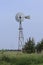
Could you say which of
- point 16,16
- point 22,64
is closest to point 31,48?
point 16,16

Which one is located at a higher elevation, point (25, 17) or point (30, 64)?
point (25, 17)

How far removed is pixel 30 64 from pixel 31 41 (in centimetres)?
3398

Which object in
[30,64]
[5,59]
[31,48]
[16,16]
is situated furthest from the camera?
[31,48]

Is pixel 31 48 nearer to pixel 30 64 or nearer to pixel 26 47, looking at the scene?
pixel 26 47

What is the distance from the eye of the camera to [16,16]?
41938 mm

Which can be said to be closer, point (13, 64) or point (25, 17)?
point (13, 64)

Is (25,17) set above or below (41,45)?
above

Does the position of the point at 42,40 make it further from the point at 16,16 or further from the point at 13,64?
the point at 13,64

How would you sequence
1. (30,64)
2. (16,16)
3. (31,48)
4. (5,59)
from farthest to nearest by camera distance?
(31,48) → (16,16) → (5,59) → (30,64)

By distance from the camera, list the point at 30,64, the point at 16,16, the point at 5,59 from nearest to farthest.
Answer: the point at 30,64 → the point at 5,59 → the point at 16,16

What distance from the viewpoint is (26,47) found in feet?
171

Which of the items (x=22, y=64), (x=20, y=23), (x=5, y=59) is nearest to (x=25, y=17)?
(x=20, y=23)

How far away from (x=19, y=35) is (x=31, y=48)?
8.40m

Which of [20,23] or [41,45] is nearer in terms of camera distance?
[20,23]
